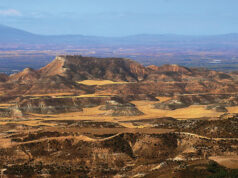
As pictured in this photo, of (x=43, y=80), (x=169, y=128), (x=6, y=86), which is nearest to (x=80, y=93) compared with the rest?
(x=43, y=80)

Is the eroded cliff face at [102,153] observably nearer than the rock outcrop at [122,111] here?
Yes

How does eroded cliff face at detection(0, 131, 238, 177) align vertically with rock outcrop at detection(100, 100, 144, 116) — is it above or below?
above

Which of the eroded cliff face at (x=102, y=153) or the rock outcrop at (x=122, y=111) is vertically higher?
the eroded cliff face at (x=102, y=153)

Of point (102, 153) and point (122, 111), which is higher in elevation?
point (102, 153)

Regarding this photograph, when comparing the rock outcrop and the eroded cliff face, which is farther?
the rock outcrop

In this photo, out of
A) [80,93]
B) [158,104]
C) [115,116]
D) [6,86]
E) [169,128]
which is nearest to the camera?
[169,128]

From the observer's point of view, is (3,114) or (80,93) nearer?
(3,114)

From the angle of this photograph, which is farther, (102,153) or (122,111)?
(122,111)

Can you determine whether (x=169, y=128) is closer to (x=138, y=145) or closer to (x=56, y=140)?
(x=138, y=145)

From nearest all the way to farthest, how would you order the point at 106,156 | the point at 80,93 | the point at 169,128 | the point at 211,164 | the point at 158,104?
the point at 211,164, the point at 106,156, the point at 169,128, the point at 158,104, the point at 80,93
